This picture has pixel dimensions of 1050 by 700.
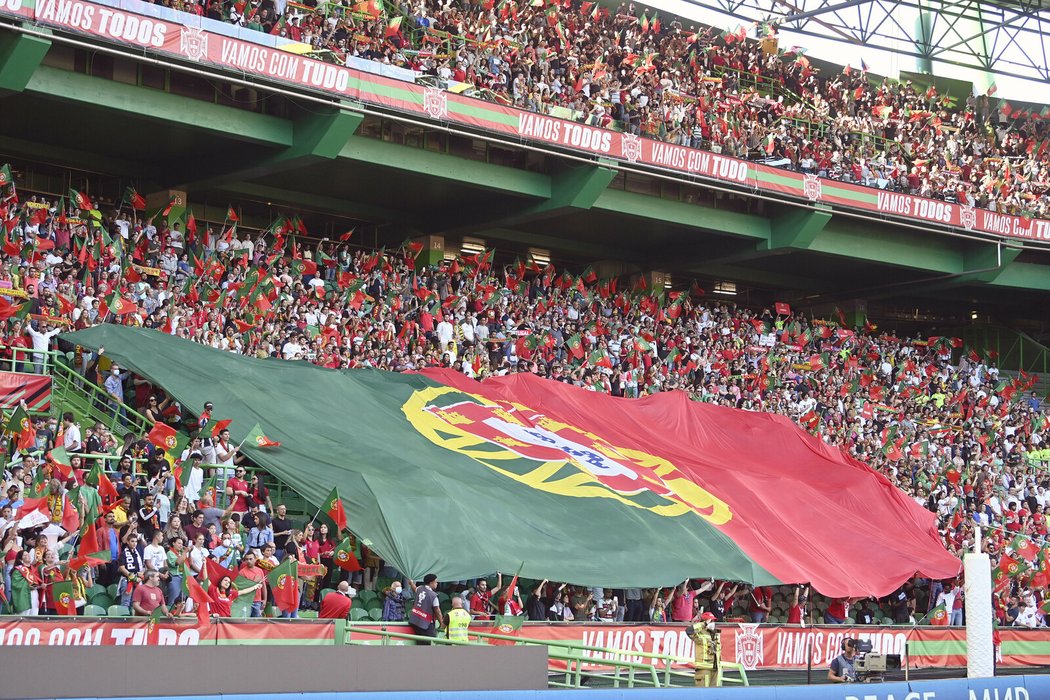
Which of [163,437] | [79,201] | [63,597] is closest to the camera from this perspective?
[63,597]

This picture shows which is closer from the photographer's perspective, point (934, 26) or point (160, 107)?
point (160, 107)

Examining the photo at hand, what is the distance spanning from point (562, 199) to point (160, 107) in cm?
939

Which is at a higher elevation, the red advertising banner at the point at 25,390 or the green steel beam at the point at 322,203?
the green steel beam at the point at 322,203

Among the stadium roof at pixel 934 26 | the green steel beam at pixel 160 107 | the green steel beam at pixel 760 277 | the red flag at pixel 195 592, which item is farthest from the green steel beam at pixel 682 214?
the red flag at pixel 195 592

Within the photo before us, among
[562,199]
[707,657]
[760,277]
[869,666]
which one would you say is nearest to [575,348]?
[562,199]

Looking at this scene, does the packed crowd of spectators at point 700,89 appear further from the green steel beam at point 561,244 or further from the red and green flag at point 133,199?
the green steel beam at point 561,244

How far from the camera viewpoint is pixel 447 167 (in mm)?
29438

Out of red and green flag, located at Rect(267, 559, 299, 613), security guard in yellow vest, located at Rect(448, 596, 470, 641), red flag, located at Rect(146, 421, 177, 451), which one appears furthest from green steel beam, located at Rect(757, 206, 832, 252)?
red and green flag, located at Rect(267, 559, 299, 613)

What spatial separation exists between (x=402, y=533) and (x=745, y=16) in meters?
29.8

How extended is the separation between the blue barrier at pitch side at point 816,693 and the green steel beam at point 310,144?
14839 millimetres

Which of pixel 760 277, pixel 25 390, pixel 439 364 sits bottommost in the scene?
pixel 25 390

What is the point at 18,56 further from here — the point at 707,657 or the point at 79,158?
the point at 707,657

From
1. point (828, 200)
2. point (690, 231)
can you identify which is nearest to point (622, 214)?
point (690, 231)

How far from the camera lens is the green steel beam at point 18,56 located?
73.3 feet
